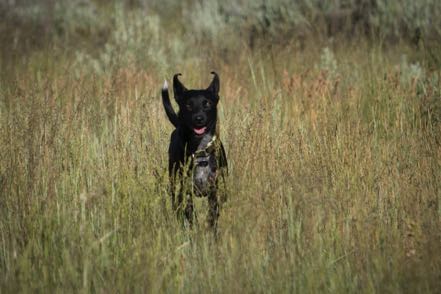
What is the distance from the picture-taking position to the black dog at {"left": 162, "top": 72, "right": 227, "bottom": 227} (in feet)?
17.5

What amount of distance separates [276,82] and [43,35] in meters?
4.65

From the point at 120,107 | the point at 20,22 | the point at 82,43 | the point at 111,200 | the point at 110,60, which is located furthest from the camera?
the point at 20,22

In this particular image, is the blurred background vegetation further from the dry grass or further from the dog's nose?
the dog's nose

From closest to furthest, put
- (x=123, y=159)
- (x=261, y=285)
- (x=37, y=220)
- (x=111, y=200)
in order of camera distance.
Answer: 1. (x=261, y=285)
2. (x=37, y=220)
3. (x=111, y=200)
4. (x=123, y=159)

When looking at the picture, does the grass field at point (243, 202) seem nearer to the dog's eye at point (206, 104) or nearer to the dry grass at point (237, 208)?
the dry grass at point (237, 208)

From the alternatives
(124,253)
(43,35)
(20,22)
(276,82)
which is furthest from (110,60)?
(124,253)

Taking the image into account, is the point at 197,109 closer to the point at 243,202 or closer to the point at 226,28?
the point at 243,202

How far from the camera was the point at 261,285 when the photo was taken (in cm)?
421

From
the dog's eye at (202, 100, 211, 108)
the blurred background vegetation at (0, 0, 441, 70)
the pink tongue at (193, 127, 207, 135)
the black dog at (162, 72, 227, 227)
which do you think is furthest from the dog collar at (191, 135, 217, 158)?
the blurred background vegetation at (0, 0, 441, 70)

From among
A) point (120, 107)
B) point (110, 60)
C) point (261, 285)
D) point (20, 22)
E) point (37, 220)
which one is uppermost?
point (20, 22)

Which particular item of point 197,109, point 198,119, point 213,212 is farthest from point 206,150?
point 213,212

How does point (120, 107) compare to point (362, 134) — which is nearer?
point (362, 134)

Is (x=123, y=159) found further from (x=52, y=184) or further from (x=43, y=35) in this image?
(x=43, y=35)

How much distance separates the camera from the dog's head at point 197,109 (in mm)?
5656
